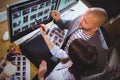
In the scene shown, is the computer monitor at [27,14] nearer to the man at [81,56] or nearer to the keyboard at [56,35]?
the keyboard at [56,35]

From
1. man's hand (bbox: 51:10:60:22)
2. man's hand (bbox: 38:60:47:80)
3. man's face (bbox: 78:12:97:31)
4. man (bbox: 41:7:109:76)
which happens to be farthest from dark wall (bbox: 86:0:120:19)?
man's hand (bbox: 38:60:47:80)

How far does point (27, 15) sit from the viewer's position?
143 centimetres

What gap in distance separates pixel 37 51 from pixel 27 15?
0.38m

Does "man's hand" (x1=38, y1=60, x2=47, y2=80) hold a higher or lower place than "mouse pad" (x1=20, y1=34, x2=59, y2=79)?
lower

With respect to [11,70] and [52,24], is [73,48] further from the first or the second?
[52,24]

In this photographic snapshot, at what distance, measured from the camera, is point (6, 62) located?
152 centimetres

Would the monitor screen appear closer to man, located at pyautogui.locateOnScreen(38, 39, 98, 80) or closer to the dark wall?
man, located at pyautogui.locateOnScreen(38, 39, 98, 80)

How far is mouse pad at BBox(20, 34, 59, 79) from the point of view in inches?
64.6

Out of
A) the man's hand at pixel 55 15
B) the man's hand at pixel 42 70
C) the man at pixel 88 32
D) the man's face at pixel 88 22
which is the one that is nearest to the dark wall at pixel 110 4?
the man at pixel 88 32

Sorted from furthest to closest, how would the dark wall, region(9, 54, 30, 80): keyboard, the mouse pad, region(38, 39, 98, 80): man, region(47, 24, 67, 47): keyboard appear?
the dark wall
region(47, 24, 67, 47): keyboard
the mouse pad
region(9, 54, 30, 80): keyboard
region(38, 39, 98, 80): man

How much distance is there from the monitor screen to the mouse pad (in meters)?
0.16

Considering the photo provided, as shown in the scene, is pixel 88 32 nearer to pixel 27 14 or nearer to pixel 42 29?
pixel 42 29

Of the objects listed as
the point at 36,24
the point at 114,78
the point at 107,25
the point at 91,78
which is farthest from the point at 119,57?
the point at 36,24

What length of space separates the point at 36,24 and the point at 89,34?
1.44 ft
